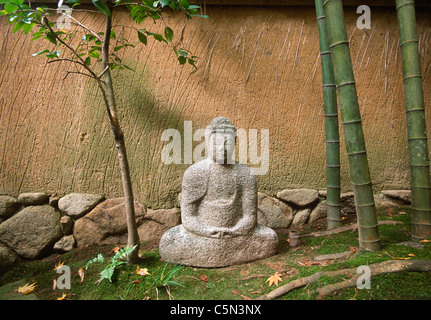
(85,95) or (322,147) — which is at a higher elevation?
(85,95)

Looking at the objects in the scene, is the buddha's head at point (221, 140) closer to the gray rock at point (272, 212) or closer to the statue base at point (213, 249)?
the statue base at point (213, 249)

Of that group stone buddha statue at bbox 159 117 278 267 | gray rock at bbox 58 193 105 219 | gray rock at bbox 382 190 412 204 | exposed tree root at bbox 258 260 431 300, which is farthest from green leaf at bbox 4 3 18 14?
gray rock at bbox 382 190 412 204

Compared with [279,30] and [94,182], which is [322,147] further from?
[94,182]

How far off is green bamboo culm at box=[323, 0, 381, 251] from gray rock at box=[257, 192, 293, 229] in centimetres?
114

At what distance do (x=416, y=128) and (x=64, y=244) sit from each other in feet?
13.1

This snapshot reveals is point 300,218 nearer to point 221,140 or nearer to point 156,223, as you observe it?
point 221,140

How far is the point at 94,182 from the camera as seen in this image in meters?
3.23


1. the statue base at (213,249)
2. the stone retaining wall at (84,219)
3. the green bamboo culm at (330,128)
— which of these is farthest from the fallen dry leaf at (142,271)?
the green bamboo culm at (330,128)

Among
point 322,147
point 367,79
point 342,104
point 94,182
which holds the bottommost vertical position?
point 94,182

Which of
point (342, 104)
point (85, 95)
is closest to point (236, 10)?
point (342, 104)

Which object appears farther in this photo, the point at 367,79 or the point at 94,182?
the point at 367,79

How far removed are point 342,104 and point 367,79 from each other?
5.19 feet

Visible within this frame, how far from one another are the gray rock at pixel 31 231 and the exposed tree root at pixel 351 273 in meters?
2.53
